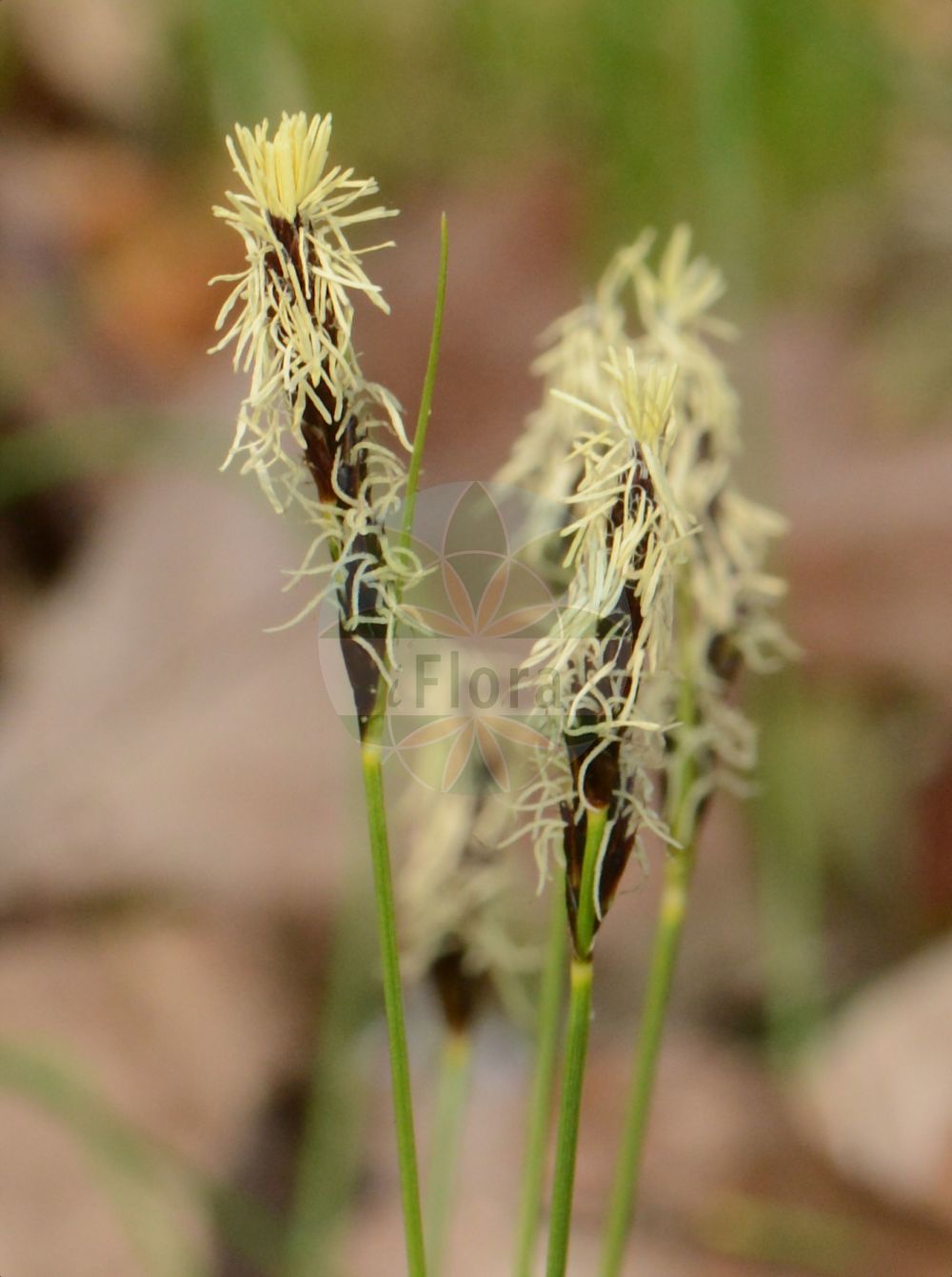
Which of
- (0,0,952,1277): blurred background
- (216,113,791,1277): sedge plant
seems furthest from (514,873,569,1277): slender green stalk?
(0,0,952,1277): blurred background

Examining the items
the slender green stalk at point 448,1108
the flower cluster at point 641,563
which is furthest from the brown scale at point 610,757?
the slender green stalk at point 448,1108

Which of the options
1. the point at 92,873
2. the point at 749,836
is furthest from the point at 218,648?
the point at 749,836

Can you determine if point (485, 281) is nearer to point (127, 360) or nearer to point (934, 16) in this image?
point (127, 360)

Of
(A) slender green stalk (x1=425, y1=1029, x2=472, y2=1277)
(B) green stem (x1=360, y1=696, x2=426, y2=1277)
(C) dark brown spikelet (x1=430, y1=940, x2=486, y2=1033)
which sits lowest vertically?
(A) slender green stalk (x1=425, y1=1029, x2=472, y2=1277)

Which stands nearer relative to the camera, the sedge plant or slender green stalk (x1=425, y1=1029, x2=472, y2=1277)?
the sedge plant

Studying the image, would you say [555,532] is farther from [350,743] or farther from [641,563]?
[350,743]

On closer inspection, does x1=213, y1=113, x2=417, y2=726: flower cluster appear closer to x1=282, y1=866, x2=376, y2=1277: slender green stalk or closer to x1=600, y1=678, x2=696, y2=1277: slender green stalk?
x1=600, y1=678, x2=696, y2=1277: slender green stalk

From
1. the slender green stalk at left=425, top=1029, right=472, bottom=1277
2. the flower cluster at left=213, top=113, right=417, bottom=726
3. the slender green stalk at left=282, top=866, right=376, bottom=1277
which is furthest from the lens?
the slender green stalk at left=282, top=866, right=376, bottom=1277
